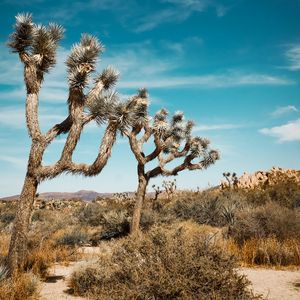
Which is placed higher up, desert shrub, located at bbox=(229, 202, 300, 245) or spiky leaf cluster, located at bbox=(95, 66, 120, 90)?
spiky leaf cluster, located at bbox=(95, 66, 120, 90)

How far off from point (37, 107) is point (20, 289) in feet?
13.7

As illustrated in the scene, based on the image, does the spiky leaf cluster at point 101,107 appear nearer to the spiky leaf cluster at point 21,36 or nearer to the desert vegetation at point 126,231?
the desert vegetation at point 126,231

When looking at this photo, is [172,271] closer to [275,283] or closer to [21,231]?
[275,283]

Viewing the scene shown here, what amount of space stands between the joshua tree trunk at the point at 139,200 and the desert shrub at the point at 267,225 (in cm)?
375

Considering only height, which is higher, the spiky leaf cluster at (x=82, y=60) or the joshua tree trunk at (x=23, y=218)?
the spiky leaf cluster at (x=82, y=60)

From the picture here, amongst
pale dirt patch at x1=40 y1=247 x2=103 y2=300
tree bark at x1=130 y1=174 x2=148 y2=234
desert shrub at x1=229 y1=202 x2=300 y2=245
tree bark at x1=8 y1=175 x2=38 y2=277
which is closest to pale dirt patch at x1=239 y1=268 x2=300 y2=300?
desert shrub at x1=229 y1=202 x2=300 y2=245

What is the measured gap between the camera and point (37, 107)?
821 cm

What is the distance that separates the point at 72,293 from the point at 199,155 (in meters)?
9.90

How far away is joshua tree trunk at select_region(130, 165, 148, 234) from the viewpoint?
13.1 m

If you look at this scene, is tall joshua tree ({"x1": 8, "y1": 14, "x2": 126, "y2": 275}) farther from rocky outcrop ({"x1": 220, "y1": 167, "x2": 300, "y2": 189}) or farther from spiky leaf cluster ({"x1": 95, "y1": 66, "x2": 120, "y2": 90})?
rocky outcrop ({"x1": 220, "y1": 167, "x2": 300, "y2": 189})

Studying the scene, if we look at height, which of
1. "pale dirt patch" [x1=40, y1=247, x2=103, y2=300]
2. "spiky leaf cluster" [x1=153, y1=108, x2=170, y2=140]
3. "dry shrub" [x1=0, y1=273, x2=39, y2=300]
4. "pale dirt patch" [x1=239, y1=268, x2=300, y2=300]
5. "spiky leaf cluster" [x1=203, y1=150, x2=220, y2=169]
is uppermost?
"spiky leaf cluster" [x1=153, y1=108, x2=170, y2=140]

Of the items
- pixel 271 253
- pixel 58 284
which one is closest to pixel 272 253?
pixel 271 253

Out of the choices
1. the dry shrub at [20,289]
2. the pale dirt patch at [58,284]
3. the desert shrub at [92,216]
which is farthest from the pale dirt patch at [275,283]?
the desert shrub at [92,216]

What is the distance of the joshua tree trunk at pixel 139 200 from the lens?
1310 centimetres
